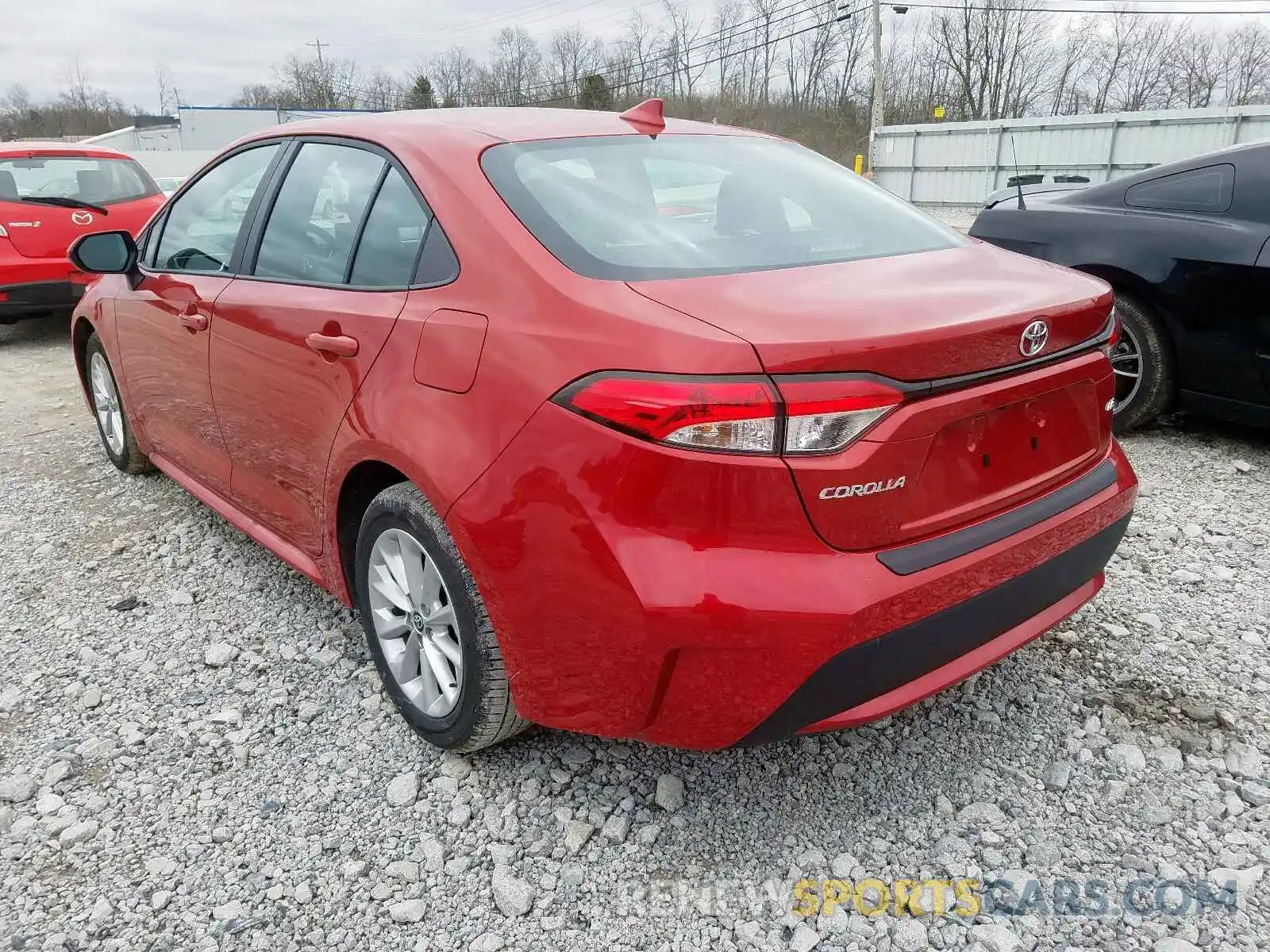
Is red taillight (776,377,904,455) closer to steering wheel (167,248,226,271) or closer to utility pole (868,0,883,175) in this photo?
steering wheel (167,248,226,271)

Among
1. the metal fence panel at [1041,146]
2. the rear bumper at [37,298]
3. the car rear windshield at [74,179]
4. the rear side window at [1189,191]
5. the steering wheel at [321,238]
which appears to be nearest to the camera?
the steering wheel at [321,238]

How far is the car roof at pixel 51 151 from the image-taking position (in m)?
7.96

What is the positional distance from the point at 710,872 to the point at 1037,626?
3.10 ft

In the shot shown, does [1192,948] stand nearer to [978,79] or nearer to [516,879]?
[516,879]

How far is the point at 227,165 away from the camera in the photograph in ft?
11.0

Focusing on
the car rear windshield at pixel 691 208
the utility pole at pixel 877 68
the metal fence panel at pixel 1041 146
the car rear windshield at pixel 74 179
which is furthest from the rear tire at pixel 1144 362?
the utility pole at pixel 877 68

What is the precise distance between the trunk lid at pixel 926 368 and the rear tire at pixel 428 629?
2.59 ft

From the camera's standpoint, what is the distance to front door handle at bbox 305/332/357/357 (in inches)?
93.2

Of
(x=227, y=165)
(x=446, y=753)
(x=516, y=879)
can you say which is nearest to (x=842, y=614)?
(x=516, y=879)

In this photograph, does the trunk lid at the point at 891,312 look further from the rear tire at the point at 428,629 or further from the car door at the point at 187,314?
the car door at the point at 187,314

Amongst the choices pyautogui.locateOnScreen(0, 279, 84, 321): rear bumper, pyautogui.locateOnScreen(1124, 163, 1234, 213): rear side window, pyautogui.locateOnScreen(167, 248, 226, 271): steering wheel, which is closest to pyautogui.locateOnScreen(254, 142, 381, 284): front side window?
pyautogui.locateOnScreen(167, 248, 226, 271): steering wheel

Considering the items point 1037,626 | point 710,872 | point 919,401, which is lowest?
point 710,872

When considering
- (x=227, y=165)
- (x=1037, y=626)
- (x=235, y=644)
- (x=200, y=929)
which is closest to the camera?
(x=200, y=929)

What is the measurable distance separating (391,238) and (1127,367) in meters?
3.75
